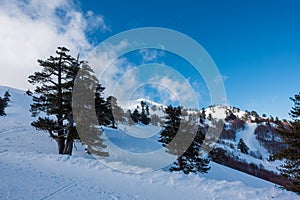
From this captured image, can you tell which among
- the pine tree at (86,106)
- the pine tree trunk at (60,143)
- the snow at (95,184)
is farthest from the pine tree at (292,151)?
the pine tree trunk at (60,143)

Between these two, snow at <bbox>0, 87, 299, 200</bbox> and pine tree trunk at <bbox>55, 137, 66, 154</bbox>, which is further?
pine tree trunk at <bbox>55, 137, 66, 154</bbox>

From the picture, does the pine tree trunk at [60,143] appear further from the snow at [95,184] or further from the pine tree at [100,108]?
the snow at [95,184]

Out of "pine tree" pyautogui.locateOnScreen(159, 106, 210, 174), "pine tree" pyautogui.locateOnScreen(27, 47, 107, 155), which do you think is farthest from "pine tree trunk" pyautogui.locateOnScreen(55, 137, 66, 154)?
"pine tree" pyautogui.locateOnScreen(159, 106, 210, 174)

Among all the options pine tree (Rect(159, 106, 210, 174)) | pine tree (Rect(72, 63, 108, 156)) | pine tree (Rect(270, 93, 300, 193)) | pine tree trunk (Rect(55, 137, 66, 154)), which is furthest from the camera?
pine tree (Rect(159, 106, 210, 174))

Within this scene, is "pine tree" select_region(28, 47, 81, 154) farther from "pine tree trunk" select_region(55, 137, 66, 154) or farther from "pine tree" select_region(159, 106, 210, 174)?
"pine tree" select_region(159, 106, 210, 174)

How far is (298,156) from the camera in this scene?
11.0 m

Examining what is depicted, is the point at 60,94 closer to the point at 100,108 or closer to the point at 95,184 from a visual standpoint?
the point at 100,108

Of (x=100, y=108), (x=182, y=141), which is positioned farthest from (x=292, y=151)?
(x=100, y=108)

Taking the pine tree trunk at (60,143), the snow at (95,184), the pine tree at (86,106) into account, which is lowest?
the snow at (95,184)

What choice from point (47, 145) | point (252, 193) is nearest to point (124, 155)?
point (47, 145)

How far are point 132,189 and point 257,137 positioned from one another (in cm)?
20610

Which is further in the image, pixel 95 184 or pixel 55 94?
pixel 55 94

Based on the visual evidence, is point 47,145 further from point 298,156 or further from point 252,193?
point 298,156

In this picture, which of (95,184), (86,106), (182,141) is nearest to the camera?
(95,184)
